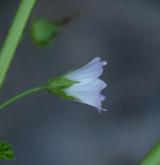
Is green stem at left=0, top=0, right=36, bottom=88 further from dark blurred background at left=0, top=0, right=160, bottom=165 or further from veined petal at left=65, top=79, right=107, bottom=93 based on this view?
dark blurred background at left=0, top=0, right=160, bottom=165

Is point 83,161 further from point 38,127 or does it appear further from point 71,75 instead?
point 71,75

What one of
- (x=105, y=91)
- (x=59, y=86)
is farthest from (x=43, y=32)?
(x=105, y=91)

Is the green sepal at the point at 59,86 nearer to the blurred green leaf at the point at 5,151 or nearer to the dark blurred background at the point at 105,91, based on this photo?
the blurred green leaf at the point at 5,151

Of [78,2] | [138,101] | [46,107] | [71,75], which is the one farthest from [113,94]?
[71,75]

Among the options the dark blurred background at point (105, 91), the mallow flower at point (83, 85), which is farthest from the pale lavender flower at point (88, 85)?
the dark blurred background at point (105, 91)

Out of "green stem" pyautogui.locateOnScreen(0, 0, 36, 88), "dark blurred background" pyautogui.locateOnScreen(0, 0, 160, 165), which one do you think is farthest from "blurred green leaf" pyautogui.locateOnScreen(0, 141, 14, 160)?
"dark blurred background" pyautogui.locateOnScreen(0, 0, 160, 165)
